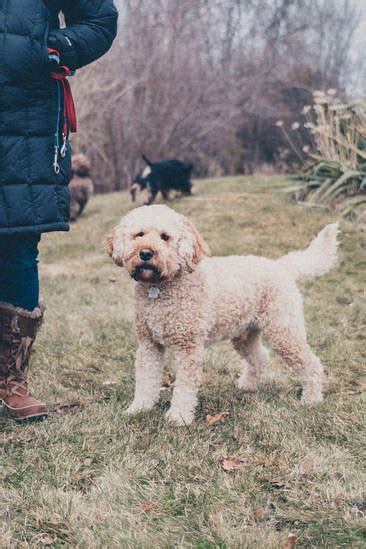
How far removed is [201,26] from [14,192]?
15025mm

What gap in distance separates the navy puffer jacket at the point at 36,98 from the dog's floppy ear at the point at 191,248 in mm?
584

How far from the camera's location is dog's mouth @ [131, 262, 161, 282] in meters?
2.98

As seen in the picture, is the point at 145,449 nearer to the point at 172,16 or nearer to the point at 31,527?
the point at 31,527

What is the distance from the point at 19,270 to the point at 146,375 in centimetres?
88

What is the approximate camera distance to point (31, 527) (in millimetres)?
2260

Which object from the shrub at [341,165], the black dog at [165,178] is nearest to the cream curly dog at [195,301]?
the shrub at [341,165]

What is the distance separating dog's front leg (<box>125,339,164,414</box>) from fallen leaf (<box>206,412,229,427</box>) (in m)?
0.33

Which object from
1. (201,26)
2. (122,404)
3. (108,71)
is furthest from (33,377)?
(201,26)

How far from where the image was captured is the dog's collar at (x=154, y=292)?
316 centimetres

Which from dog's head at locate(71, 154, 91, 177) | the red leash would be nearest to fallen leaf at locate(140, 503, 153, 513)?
the red leash

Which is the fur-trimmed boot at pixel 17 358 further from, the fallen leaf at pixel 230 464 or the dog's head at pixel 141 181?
the dog's head at pixel 141 181

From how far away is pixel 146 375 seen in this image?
335 centimetres

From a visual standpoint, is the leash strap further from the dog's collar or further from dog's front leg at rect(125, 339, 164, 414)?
dog's front leg at rect(125, 339, 164, 414)

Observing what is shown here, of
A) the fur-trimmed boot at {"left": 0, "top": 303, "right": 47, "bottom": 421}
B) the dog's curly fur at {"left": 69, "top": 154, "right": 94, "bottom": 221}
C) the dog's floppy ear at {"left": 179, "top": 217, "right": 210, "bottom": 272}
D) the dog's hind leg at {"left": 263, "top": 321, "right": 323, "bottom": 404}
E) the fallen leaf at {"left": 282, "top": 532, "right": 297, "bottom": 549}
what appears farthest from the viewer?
the dog's curly fur at {"left": 69, "top": 154, "right": 94, "bottom": 221}
